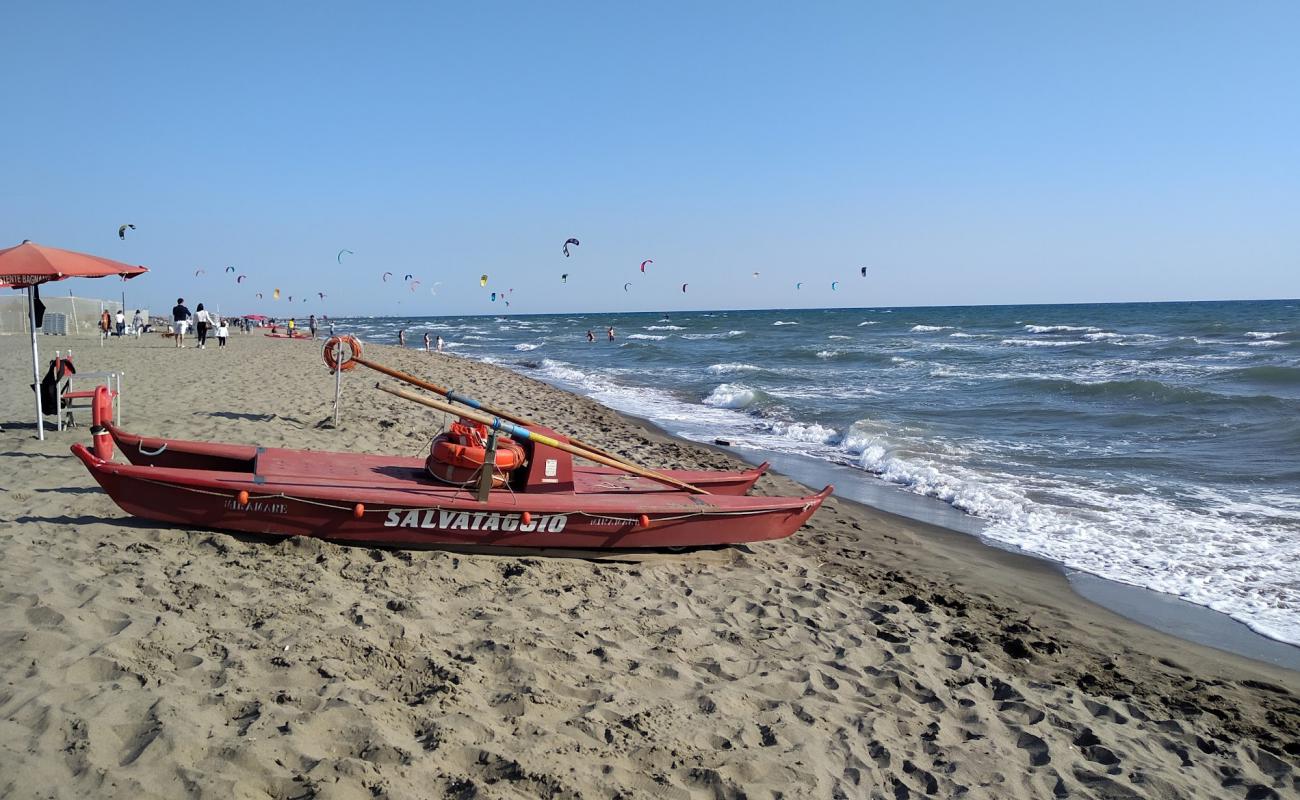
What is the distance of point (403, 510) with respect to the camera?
224 inches

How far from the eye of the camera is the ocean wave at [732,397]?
1834 cm

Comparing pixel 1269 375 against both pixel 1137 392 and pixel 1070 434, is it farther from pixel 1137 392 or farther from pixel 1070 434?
pixel 1070 434

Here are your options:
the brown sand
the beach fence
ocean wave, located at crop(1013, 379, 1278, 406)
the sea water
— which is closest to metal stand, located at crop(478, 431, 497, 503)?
the brown sand

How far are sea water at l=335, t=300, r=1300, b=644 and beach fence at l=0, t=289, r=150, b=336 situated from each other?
15.3 metres

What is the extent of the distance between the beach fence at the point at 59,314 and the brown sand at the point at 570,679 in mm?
26496

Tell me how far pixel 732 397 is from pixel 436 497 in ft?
44.5

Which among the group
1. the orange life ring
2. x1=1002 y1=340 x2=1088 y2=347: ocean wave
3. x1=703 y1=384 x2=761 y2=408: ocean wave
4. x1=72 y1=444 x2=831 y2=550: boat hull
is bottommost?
x1=703 y1=384 x2=761 y2=408: ocean wave

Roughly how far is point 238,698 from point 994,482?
9512 mm

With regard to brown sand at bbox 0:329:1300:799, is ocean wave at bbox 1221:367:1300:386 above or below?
above

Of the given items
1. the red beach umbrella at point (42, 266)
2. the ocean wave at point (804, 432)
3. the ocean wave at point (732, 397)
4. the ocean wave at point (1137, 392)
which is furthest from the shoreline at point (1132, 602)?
the ocean wave at point (1137, 392)

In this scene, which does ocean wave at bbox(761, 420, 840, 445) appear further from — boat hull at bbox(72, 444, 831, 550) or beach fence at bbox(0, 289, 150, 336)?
→ beach fence at bbox(0, 289, 150, 336)

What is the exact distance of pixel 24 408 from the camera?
9922mm

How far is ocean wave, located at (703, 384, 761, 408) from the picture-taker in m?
18.3

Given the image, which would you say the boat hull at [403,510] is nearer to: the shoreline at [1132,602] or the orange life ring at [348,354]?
the orange life ring at [348,354]
